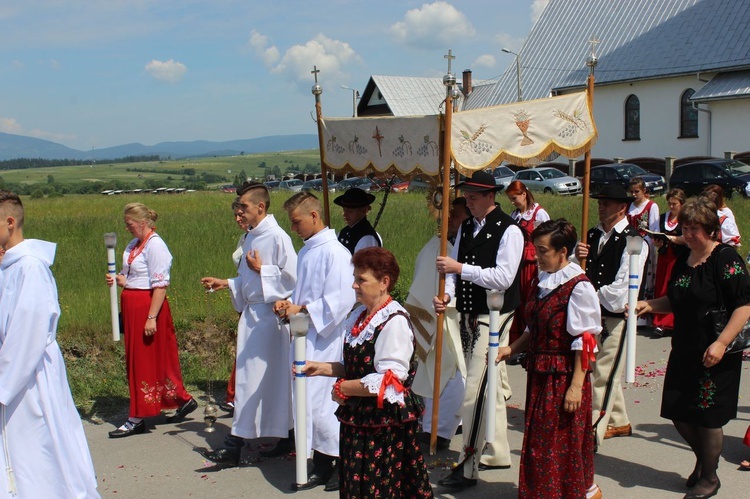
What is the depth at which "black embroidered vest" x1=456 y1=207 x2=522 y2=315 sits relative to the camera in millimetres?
5559

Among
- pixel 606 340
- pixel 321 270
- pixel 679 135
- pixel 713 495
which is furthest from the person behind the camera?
pixel 679 135

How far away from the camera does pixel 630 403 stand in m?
7.21

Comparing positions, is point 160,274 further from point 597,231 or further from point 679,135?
point 679,135

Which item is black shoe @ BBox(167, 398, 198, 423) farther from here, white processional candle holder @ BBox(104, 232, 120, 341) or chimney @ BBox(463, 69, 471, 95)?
chimney @ BBox(463, 69, 471, 95)

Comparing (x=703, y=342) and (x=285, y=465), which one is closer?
(x=703, y=342)

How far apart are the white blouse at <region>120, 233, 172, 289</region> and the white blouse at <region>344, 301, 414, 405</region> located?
3.15m

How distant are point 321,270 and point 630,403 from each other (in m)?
3.30

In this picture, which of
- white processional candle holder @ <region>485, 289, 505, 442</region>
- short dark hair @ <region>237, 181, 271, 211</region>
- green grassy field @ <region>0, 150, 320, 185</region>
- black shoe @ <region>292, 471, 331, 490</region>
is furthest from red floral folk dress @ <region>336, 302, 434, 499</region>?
green grassy field @ <region>0, 150, 320, 185</region>

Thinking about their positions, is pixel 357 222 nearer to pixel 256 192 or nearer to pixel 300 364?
pixel 256 192

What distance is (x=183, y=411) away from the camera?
706 centimetres

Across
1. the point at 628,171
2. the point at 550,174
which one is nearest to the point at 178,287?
the point at 628,171

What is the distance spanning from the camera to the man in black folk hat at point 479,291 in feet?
17.7

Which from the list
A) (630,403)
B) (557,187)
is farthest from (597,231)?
(557,187)

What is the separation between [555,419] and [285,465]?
2.30 m
